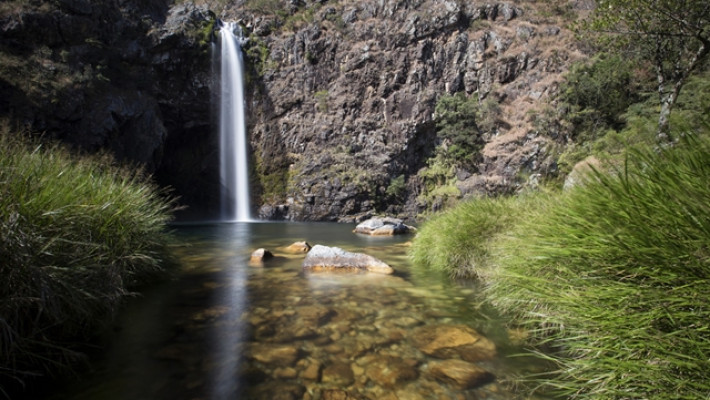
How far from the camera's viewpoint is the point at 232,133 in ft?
115

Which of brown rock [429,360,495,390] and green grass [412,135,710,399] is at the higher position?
green grass [412,135,710,399]

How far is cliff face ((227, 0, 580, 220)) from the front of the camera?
101ft

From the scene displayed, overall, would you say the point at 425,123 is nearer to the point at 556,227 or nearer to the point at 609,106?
the point at 609,106

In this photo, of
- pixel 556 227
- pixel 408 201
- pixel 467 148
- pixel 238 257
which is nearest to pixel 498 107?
pixel 467 148

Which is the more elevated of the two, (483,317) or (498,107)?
(498,107)

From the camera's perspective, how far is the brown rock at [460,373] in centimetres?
263

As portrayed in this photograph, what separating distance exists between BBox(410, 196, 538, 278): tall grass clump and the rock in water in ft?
3.96

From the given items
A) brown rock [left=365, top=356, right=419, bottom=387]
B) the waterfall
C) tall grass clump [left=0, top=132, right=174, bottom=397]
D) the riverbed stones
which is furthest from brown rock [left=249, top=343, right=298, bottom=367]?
the waterfall

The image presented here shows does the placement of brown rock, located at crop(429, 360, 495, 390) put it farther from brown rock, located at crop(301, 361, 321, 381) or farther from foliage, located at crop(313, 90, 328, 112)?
foliage, located at crop(313, 90, 328, 112)

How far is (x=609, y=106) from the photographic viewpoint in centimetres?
2547

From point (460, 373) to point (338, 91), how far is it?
117 ft

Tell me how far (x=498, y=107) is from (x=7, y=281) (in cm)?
3578

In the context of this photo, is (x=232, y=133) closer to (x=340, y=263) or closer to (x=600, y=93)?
(x=340, y=263)

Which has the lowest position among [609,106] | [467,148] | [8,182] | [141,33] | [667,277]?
[667,277]
